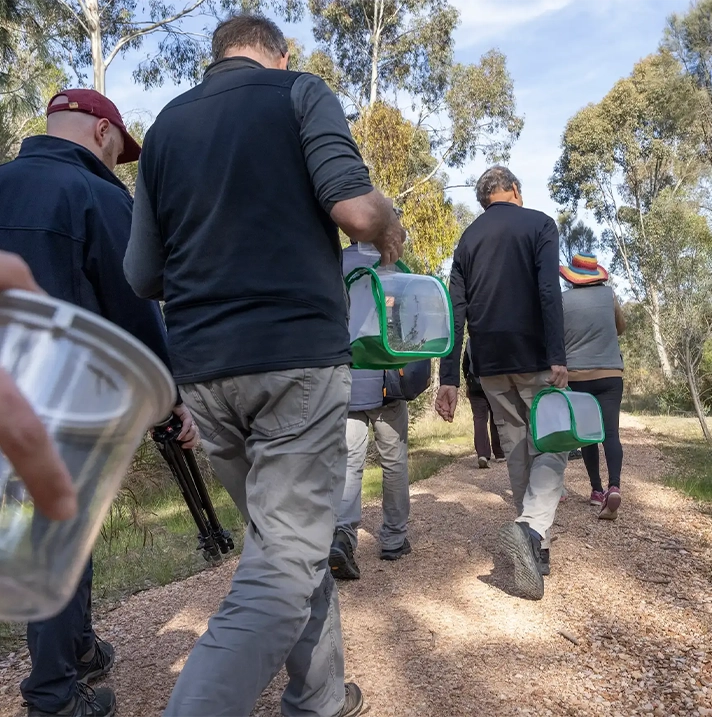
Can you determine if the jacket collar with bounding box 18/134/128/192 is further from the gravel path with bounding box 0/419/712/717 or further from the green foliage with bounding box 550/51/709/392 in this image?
the green foliage with bounding box 550/51/709/392

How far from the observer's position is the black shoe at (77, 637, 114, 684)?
2852 mm

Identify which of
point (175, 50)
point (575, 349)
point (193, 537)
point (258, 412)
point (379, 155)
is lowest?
point (193, 537)

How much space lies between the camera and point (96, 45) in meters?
15.5

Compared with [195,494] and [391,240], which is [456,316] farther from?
[391,240]

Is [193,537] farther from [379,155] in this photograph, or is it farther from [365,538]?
[379,155]

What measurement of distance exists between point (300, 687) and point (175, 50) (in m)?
17.1

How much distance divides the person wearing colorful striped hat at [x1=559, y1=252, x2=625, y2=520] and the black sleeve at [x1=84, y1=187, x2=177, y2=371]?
3576mm

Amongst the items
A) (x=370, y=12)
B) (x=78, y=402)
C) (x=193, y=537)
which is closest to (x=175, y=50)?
(x=370, y=12)

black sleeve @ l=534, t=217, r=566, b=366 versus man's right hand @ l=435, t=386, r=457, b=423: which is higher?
black sleeve @ l=534, t=217, r=566, b=366

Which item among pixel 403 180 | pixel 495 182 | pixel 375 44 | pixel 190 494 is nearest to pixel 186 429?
pixel 190 494

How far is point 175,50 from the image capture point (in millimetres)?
16984

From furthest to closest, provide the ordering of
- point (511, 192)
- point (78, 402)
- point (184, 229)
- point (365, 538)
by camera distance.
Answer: point (365, 538) < point (511, 192) < point (184, 229) < point (78, 402)

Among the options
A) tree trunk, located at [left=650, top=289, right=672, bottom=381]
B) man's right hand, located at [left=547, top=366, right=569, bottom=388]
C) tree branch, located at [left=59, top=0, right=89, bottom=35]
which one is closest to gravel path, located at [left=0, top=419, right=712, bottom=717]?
man's right hand, located at [left=547, top=366, right=569, bottom=388]

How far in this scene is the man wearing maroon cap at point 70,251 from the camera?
240 cm
